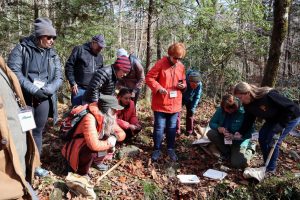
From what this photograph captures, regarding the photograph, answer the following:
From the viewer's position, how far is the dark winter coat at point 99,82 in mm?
4609

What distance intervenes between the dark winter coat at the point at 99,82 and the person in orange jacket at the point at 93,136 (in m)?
0.50

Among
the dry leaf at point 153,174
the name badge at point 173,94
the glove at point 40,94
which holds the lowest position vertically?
the dry leaf at point 153,174

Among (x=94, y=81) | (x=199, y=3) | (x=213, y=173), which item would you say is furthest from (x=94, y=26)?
(x=213, y=173)

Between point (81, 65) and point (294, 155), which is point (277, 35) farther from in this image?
point (81, 65)

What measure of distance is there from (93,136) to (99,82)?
0.95 meters

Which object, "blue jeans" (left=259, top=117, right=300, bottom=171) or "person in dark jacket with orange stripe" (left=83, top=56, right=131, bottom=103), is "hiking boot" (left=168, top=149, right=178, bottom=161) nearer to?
"blue jeans" (left=259, top=117, right=300, bottom=171)

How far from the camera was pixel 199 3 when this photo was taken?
7.79 meters

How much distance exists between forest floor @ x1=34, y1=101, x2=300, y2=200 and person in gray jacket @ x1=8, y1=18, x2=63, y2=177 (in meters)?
0.48

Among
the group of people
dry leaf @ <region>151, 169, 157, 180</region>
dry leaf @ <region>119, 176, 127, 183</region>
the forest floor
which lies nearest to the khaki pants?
the group of people

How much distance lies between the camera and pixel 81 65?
17.4ft

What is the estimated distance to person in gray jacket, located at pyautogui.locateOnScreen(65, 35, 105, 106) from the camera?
523 centimetres

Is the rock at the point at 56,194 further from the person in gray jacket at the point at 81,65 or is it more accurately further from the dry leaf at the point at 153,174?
the person in gray jacket at the point at 81,65

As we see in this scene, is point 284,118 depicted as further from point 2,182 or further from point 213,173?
point 2,182

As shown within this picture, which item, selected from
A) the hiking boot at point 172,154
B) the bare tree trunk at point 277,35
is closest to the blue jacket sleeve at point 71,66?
the hiking boot at point 172,154
